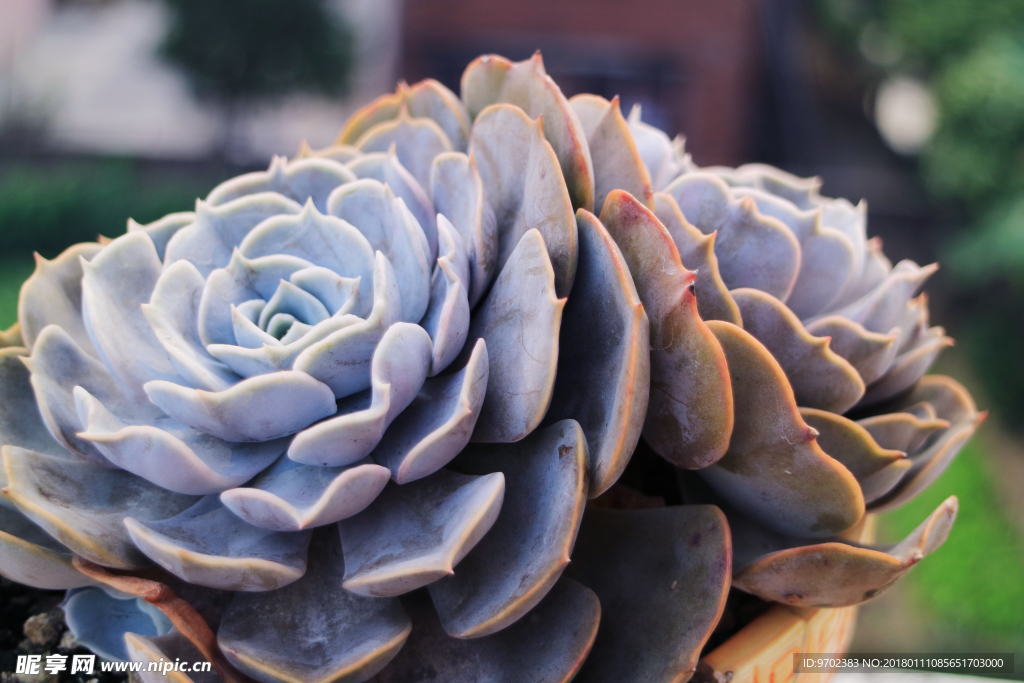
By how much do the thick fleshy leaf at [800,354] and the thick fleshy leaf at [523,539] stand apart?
150 millimetres

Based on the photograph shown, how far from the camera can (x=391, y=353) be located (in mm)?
361

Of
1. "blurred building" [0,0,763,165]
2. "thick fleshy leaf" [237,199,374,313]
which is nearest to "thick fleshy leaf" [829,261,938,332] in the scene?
"thick fleshy leaf" [237,199,374,313]

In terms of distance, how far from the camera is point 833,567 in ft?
1.33

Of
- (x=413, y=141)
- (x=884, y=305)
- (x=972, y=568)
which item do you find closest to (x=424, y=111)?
(x=413, y=141)

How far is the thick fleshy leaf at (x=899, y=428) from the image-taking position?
465 mm

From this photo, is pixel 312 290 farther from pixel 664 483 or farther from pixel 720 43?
pixel 720 43

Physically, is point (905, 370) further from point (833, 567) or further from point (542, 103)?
point (542, 103)

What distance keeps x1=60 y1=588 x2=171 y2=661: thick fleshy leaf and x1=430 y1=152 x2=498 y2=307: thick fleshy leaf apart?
285 millimetres

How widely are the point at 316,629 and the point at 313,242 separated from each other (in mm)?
233

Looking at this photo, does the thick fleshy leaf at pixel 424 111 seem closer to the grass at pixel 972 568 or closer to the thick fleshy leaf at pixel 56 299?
the thick fleshy leaf at pixel 56 299

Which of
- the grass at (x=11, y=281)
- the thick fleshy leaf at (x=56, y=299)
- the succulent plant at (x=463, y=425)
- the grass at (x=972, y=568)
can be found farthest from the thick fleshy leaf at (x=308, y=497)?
the grass at (x=972, y=568)

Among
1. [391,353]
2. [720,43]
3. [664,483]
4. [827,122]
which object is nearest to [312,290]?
[391,353]

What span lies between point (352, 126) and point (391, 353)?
1.06 ft

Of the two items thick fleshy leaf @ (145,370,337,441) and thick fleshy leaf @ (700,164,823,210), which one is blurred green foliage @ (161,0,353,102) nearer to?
thick fleshy leaf @ (700,164,823,210)
